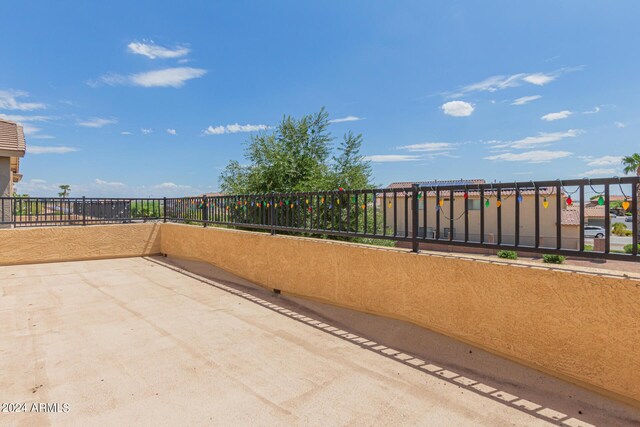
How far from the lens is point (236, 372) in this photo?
3068 mm

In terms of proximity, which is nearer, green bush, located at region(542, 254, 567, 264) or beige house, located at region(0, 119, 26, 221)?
green bush, located at region(542, 254, 567, 264)

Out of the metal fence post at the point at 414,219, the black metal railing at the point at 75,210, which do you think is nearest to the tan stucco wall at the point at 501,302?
the metal fence post at the point at 414,219

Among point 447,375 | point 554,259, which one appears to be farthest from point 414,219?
point 447,375

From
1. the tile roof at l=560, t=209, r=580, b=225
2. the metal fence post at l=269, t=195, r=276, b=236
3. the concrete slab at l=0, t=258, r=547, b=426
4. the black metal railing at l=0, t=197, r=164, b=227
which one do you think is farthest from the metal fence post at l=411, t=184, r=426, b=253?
the black metal railing at l=0, t=197, r=164, b=227

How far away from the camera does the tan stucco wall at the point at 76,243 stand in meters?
7.96

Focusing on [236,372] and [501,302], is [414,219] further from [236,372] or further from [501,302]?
[236,372]

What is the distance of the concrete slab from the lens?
2.46m

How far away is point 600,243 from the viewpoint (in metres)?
2.83

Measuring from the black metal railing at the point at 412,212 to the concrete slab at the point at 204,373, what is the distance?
1.36 meters

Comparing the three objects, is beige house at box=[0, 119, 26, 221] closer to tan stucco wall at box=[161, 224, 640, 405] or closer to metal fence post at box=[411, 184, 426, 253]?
tan stucco wall at box=[161, 224, 640, 405]

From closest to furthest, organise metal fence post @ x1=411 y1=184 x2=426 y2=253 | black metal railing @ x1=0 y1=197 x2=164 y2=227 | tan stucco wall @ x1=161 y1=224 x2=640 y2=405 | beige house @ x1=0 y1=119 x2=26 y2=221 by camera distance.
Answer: tan stucco wall @ x1=161 y1=224 x2=640 y2=405, metal fence post @ x1=411 y1=184 x2=426 y2=253, black metal railing @ x1=0 y1=197 x2=164 y2=227, beige house @ x1=0 y1=119 x2=26 y2=221

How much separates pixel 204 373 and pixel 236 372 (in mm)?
269

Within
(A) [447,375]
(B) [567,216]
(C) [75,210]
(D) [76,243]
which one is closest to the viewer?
(A) [447,375]

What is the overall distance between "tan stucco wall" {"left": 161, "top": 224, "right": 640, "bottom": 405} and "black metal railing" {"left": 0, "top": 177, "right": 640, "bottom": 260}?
0.26 m
